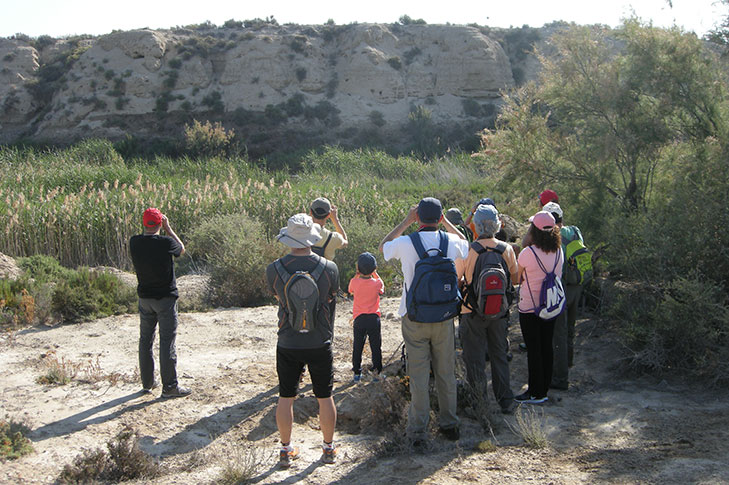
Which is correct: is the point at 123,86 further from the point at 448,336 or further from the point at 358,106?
the point at 448,336

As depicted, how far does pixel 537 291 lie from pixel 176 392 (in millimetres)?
3644

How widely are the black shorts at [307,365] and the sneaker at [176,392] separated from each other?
6.56 ft

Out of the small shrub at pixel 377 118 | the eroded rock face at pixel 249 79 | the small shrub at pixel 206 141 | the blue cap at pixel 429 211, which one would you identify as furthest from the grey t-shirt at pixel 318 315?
the small shrub at pixel 377 118

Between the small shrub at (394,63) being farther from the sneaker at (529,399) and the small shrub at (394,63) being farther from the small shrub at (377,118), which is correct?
the sneaker at (529,399)

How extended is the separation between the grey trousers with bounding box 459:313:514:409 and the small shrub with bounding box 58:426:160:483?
276cm

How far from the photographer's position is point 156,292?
600 cm

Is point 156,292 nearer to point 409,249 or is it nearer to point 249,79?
point 409,249

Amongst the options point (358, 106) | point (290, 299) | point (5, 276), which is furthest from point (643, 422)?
point (358, 106)

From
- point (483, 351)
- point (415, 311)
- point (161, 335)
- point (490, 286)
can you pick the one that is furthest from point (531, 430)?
point (161, 335)

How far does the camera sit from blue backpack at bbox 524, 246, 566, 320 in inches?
222

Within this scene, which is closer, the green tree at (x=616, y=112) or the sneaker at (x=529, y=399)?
the sneaker at (x=529, y=399)

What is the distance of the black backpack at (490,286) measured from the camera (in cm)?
516

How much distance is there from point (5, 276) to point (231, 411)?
6320mm

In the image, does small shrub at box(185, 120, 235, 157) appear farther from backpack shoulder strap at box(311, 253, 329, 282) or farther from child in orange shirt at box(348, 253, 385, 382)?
backpack shoulder strap at box(311, 253, 329, 282)
